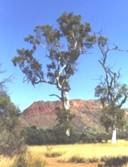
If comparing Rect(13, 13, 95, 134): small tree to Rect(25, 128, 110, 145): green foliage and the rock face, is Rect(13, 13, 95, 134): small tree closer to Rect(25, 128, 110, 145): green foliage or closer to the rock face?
Rect(25, 128, 110, 145): green foliage

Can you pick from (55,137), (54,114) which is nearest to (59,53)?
(55,137)

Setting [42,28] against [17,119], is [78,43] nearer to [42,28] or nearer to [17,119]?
[42,28]

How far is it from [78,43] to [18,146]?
3763cm

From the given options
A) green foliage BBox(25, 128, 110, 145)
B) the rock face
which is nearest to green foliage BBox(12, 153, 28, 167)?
green foliage BBox(25, 128, 110, 145)

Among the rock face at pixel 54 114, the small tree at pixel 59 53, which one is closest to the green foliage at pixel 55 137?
Result: the small tree at pixel 59 53

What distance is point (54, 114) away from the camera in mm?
139500

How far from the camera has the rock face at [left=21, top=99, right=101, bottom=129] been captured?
124m

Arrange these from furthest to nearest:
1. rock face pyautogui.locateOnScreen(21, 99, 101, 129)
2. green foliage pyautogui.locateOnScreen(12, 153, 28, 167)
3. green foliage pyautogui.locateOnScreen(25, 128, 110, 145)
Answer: rock face pyautogui.locateOnScreen(21, 99, 101, 129), green foliage pyautogui.locateOnScreen(25, 128, 110, 145), green foliage pyautogui.locateOnScreen(12, 153, 28, 167)

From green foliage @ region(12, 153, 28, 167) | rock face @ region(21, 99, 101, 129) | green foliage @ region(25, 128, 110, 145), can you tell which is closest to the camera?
green foliage @ region(12, 153, 28, 167)

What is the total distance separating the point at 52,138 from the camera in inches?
2375

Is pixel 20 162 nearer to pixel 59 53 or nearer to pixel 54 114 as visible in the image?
pixel 59 53

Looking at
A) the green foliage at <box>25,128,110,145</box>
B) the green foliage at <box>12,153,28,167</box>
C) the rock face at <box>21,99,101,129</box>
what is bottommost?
the green foliage at <box>12,153,28,167</box>

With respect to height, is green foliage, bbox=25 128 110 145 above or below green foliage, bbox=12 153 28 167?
above

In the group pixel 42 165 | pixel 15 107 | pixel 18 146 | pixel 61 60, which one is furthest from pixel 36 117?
pixel 42 165
